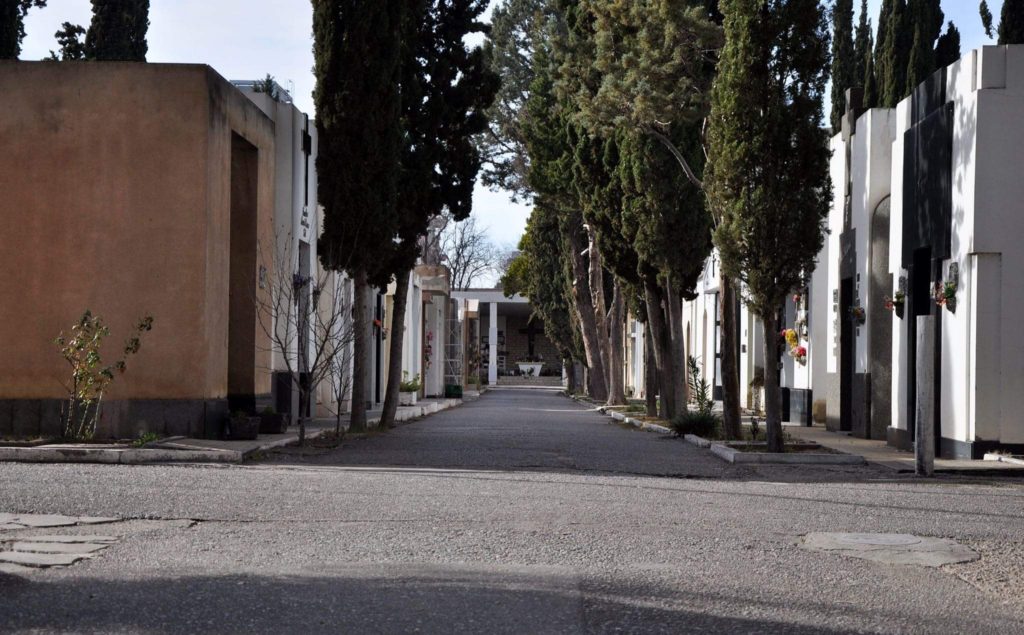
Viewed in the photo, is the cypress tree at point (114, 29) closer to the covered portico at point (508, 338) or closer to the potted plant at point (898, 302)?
the potted plant at point (898, 302)

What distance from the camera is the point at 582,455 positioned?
1720cm

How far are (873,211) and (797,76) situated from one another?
5251mm

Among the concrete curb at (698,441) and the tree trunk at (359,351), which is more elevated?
the tree trunk at (359,351)

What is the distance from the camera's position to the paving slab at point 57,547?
793 centimetres

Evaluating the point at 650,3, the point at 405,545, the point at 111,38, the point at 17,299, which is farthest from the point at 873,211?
the point at 111,38

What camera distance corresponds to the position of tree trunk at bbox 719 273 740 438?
20203 mm

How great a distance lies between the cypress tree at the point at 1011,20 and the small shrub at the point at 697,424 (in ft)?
35.1

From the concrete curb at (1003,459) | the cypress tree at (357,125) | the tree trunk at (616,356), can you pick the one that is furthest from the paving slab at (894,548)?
the tree trunk at (616,356)

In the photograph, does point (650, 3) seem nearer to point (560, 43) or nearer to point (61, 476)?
point (560, 43)

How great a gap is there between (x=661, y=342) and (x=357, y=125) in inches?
389

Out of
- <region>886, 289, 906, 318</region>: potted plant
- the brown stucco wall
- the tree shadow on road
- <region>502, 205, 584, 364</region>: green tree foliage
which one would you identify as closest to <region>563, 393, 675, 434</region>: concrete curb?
<region>886, 289, 906, 318</region>: potted plant

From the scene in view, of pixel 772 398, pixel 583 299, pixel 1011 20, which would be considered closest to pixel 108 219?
pixel 772 398

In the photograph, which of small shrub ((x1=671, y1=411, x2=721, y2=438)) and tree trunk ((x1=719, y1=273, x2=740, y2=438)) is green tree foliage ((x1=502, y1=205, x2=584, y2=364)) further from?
tree trunk ((x1=719, y1=273, x2=740, y2=438))

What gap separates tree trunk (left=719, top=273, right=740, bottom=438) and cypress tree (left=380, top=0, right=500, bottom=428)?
18.0ft
